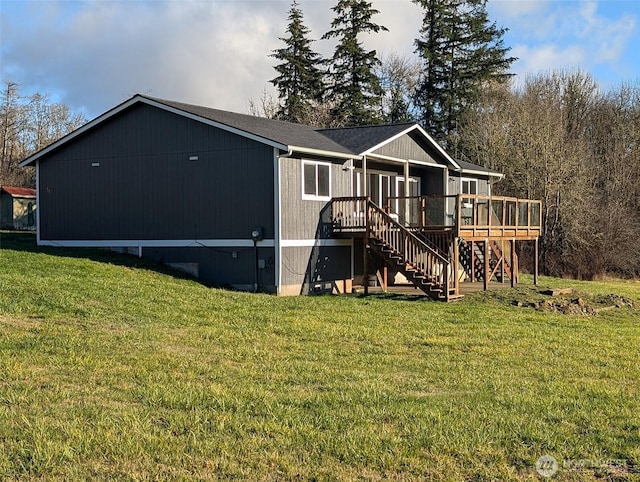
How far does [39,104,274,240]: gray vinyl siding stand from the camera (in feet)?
59.6

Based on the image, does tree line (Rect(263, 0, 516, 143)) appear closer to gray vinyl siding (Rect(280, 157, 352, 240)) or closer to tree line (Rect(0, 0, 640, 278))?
tree line (Rect(0, 0, 640, 278))

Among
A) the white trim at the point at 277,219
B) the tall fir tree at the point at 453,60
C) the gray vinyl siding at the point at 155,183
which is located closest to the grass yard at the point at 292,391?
the white trim at the point at 277,219

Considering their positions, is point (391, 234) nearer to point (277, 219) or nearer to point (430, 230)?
point (430, 230)

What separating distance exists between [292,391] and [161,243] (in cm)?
1310

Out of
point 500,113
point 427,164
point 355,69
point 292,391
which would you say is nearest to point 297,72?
point 355,69

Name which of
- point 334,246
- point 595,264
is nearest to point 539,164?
point 595,264

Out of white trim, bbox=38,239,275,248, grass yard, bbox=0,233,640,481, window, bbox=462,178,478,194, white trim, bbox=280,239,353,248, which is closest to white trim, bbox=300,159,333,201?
white trim, bbox=280,239,353,248

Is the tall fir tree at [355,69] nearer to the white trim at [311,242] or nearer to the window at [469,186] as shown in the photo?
the window at [469,186]

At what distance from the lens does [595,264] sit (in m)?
33.9

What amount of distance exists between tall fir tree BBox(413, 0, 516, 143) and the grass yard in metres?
30.1

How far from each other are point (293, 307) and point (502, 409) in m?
7.81

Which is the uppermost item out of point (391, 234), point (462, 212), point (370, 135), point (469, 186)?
point (370, 135)

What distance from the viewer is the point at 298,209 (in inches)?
719

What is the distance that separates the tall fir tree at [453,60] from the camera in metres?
42.2
